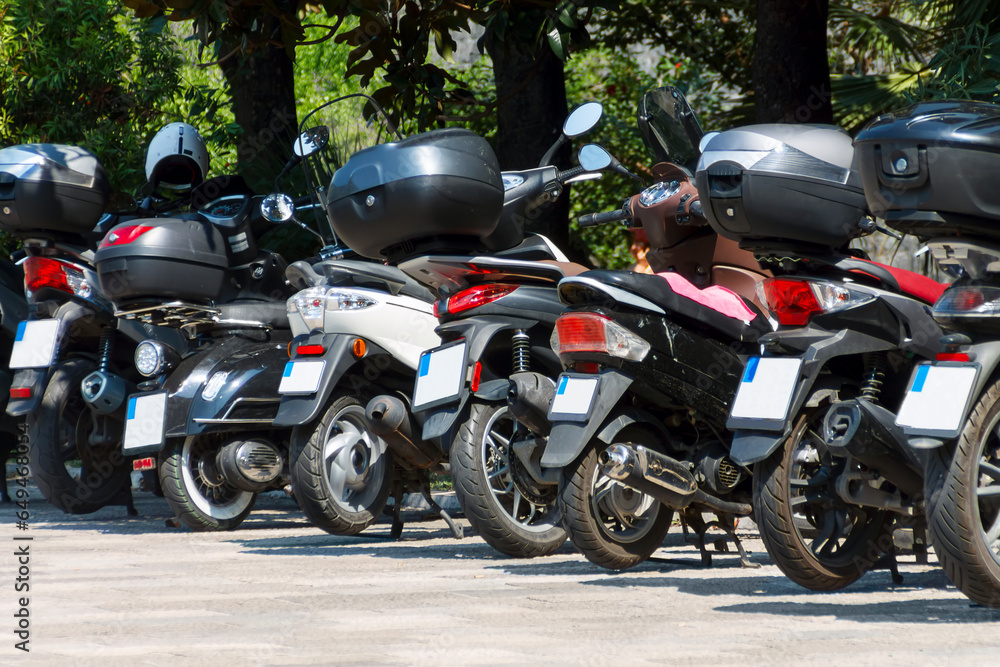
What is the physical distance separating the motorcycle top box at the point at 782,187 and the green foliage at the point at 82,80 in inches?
302

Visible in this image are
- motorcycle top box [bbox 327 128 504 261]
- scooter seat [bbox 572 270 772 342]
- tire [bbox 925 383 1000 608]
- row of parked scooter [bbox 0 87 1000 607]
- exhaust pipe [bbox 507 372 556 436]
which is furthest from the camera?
motorcycle top box [bbox 327 128 504 261]

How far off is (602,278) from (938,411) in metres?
1.59

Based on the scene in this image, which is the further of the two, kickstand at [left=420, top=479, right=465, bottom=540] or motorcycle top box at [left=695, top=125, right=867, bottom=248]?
kickstand at [left=420, top=479, right=465, bottom=540]

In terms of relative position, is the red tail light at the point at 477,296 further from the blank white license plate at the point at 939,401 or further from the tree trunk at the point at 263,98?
the tree trunk at the point at 263,98

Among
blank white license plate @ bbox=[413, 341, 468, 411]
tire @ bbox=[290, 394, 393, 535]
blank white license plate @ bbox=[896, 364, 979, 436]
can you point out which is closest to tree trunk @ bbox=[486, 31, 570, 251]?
tire @ bbox=[290, 394, 393, 535]

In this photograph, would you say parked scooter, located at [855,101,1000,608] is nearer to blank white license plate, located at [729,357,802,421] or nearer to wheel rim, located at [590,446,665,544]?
blank white license plate, located at [729,357,802,421]

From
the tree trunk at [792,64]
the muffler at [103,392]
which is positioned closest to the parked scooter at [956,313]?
the tree trunk at [792,64]

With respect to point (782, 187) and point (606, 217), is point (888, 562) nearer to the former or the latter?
point (782, 187)

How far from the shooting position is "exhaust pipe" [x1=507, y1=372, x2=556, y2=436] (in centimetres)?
576

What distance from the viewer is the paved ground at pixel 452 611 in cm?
378

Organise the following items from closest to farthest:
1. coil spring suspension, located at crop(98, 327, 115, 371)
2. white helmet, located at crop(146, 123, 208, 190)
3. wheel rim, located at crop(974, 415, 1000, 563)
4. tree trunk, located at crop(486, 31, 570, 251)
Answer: wheel rim, located at crop(974, 415, 1000, 563) → coil spring suspension, located at crop(98, 327, 115, 371) → white helmet, located at crop(146, 123, 208, 190) → tree trunk, located at crop(486, 31, 570, 251)

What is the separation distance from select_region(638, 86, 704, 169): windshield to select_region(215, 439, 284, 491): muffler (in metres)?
2.57

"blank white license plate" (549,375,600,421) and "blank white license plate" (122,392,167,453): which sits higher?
"blank white license plate" (549,375,600,421)

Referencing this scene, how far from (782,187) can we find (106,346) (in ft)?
15.2
